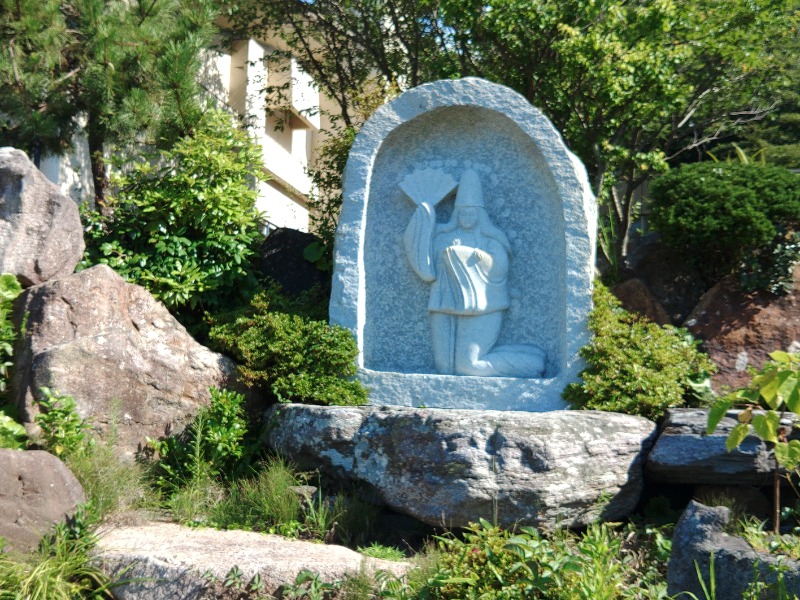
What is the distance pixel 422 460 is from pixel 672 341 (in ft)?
8.03

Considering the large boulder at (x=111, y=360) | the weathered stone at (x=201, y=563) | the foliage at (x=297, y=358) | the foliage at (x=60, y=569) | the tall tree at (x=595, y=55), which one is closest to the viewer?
→ the foliage at (x=60, y=569)

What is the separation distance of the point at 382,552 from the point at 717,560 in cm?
195

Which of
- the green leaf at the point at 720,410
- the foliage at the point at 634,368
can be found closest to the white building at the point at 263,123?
the foliage at the point at 634,368

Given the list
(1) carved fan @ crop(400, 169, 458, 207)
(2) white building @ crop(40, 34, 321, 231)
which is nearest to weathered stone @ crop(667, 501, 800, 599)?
(1) carved fan @ crop(400, 169, 458, 207)

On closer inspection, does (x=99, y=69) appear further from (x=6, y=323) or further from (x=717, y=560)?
(x=717, y=560)

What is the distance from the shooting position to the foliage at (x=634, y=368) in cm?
644

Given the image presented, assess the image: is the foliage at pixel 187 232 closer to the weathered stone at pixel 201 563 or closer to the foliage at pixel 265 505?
the foliage at pixel 265 505

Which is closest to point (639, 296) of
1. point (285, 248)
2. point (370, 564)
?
point (285, 248)

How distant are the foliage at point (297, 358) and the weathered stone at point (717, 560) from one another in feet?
9.01

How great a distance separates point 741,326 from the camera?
7.82 m

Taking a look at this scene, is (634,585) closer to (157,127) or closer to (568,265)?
(568,265)

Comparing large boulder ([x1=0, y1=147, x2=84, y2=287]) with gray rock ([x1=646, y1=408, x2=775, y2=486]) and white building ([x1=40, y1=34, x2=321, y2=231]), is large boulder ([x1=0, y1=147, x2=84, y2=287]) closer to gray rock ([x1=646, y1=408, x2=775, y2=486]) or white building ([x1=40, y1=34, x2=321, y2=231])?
white building ([x1=40, y1=34, x2=321, y2=231])

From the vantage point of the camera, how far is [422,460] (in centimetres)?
575

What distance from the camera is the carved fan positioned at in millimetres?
7590
